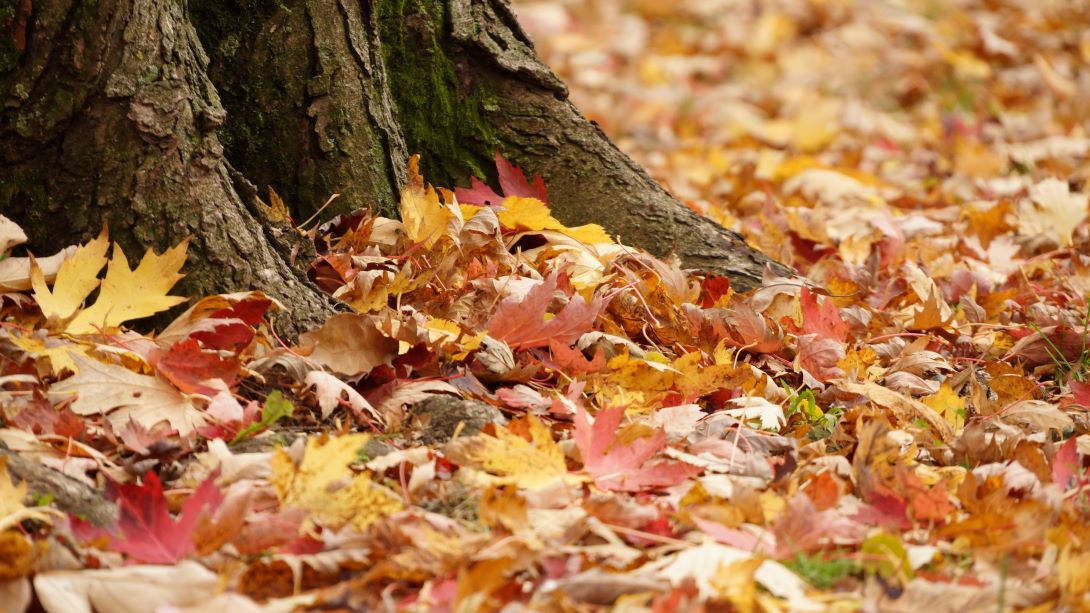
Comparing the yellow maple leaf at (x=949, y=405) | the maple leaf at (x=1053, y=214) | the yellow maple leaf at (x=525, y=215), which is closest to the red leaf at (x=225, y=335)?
the yellow maple leaf at (x=525, y=215)

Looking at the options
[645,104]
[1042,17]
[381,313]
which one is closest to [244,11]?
[381,313]

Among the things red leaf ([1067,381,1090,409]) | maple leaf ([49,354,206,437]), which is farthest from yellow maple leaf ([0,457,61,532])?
red leaf ([1067,381,1090,409])

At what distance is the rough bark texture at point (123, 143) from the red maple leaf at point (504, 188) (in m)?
0.69

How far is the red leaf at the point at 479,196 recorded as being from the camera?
8.79ft

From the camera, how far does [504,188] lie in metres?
2.72

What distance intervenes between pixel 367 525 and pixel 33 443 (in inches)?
21.6

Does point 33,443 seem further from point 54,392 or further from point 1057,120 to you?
point 1057,120

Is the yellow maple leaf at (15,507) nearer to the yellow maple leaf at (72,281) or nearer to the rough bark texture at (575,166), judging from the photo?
the yellow maple leaf at (72,281)

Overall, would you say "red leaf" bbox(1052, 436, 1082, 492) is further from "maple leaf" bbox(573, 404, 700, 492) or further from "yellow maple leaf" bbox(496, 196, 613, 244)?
"yellow maple leaf" bbox(496, 196, 613, 244)

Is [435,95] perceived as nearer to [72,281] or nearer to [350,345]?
[350,345]

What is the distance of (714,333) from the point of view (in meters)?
2.31

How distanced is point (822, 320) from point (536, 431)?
3.10 ft

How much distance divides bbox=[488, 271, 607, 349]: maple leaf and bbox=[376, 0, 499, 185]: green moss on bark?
2.30 feet

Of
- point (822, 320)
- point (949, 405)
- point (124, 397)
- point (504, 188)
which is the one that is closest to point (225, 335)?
point (124, 397)
